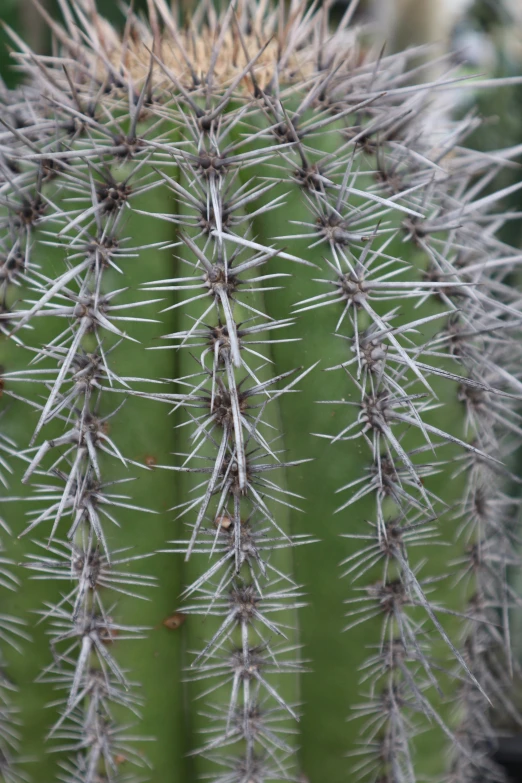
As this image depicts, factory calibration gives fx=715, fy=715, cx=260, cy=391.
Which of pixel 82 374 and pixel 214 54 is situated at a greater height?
pixel 214 54

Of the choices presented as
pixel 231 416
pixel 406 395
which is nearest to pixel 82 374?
pixel 231 416

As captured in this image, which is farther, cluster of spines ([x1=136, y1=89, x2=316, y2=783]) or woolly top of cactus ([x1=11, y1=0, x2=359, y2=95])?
woolly top of cactus ([x1=11, y1=0, x2=359, y2=95])

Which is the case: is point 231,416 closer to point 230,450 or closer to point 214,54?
point 230,450

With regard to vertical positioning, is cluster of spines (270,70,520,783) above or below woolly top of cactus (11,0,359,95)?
below

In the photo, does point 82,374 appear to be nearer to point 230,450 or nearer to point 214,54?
point 230,450

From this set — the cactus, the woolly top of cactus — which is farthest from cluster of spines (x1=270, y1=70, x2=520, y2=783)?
the woolly top of cactus

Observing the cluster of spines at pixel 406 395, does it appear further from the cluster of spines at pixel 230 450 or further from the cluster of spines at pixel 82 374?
the cluster of spines at pixel 82 374

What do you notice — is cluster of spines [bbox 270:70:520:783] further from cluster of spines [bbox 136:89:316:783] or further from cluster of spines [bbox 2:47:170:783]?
cluster of spines [bbox 2:47:170:783]

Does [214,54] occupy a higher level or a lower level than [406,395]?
higher

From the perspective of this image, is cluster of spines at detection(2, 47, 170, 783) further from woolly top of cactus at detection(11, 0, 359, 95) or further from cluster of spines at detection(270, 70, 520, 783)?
cluster of spines at detection(270, 70, 520, 783)

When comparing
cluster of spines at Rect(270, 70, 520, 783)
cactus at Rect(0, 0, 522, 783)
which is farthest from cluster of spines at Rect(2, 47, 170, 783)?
cluster of spines at Rect(270, 70, 520, 783)
